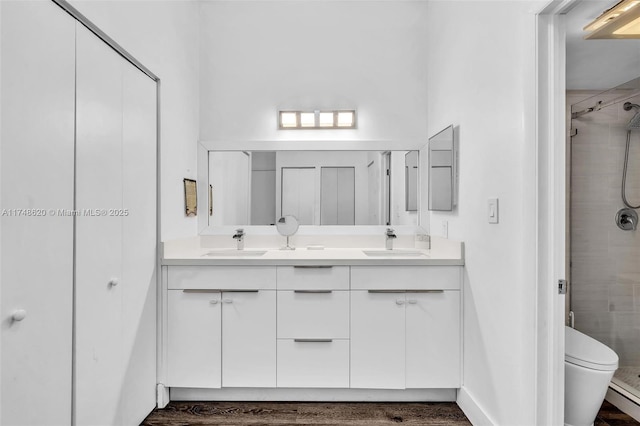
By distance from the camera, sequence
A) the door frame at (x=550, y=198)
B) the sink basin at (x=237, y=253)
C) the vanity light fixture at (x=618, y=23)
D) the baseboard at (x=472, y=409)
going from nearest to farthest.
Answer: the door frame at (x=550, y=198) < the vanity light fixture at (x=618, y=23) < the baseboard at (x=472, y=409) < the sink basin at (x=237, y=253)

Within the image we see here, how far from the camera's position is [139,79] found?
1.82 meters

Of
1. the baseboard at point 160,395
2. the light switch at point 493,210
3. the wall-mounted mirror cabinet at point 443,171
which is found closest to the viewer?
the light switch at point 493,210

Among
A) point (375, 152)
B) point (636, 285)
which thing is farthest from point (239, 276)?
point (636, 285)

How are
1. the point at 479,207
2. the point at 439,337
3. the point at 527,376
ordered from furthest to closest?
the point at 439,337 → the point at 479,207 → the point at 527,376

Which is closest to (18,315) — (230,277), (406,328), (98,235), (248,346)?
(98,235)

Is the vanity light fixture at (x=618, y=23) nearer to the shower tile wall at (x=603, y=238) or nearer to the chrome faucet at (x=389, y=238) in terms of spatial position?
the shower tile wall at (x=603, y=238)

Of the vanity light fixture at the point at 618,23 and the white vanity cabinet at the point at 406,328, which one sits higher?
the vanity light fixture at the point at 618,23

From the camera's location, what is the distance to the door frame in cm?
137

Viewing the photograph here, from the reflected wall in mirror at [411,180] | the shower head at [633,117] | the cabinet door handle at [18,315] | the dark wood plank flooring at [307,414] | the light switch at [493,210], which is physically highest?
the shower head at [633,117]

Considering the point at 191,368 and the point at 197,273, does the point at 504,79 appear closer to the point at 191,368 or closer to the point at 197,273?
the point at 197,273

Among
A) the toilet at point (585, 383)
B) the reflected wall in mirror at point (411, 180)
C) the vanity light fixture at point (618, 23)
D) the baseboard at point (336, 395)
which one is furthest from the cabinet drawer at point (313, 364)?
the vanity light fixture at point (618, 23)

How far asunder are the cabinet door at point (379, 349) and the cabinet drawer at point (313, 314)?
0.29ft

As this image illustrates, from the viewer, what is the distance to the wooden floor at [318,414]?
6.20ft

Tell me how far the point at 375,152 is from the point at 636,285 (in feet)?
6.29
